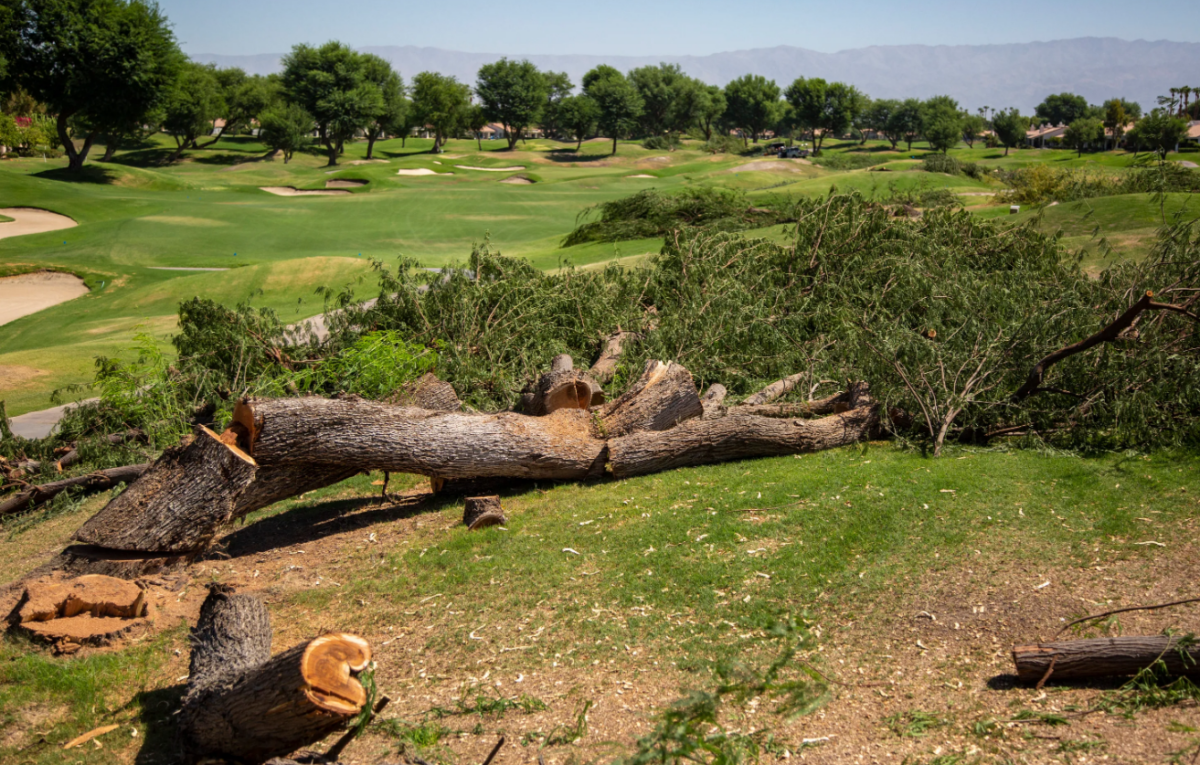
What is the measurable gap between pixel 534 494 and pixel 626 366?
8.36ft

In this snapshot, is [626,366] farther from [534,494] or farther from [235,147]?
[235,147]

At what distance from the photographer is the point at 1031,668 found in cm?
387

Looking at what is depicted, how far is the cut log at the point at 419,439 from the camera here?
593 centimetres

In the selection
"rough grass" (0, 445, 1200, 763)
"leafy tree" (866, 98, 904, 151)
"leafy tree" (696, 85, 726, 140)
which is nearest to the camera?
"rough grass" (0, 445, 1200, 763)

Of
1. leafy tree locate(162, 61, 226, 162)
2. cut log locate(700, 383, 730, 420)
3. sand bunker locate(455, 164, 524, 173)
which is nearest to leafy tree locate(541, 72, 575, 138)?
sand bunker locate(455, 164, 524, 173)

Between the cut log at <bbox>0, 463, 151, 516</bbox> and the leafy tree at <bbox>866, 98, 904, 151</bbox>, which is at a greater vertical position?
the leafy tree at <bbox>866, 98, 904, 151</bbox>

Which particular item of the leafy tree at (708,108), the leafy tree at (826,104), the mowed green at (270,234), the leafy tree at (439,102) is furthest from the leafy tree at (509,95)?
the mowed green at (270,234)

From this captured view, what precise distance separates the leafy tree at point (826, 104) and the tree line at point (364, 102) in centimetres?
16

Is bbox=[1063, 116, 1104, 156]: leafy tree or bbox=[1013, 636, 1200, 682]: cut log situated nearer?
bbox=[1013, 636, 1200, 682]: cut log

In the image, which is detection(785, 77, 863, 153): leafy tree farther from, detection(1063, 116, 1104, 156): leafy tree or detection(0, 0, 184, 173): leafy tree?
detection(0, 0, 184, 173): leafy tree

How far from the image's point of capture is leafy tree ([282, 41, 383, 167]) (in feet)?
222

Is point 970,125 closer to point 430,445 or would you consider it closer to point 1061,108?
point 1061,108

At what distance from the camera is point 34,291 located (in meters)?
21.7

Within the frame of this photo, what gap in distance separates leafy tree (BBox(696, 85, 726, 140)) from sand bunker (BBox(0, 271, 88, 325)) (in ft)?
292
